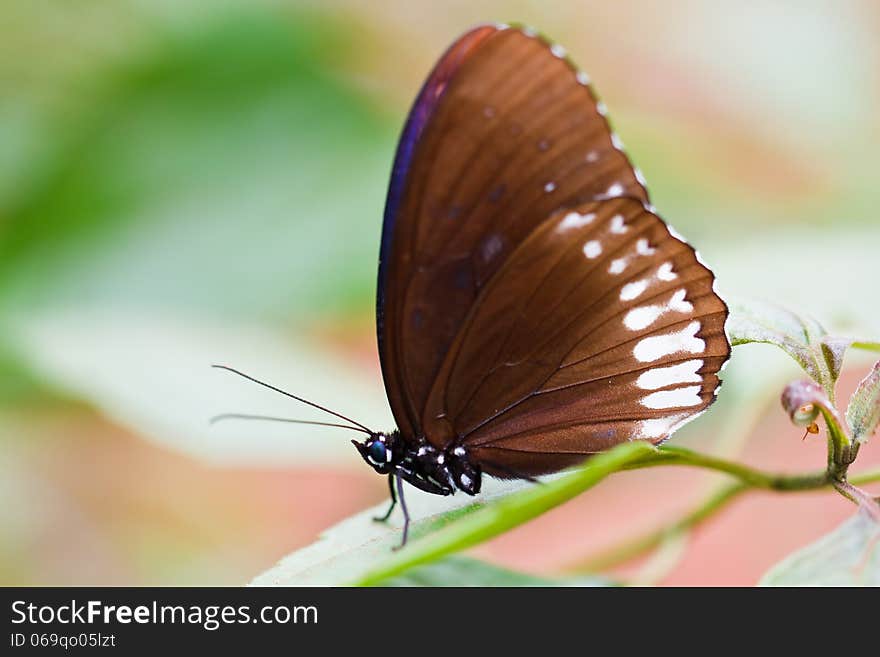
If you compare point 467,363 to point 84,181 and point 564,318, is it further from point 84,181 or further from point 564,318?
point 84,181

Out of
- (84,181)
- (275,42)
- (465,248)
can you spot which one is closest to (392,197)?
(465,248)

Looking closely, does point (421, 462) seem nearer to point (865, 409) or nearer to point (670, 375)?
point (670, 375)

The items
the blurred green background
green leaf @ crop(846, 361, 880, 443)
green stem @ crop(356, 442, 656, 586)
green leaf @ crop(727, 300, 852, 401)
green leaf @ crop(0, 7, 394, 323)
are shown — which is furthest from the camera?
green leaf @ crop(0, 7, 394, 323)

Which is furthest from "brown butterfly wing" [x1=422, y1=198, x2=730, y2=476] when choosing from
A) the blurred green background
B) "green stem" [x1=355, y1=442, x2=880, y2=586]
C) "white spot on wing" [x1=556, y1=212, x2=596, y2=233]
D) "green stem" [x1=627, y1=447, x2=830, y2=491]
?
the blurred green background

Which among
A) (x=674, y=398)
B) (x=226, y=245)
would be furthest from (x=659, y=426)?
(x=226, y=245)

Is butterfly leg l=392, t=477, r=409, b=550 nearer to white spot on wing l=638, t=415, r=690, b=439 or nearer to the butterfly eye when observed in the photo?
the butterfly eye

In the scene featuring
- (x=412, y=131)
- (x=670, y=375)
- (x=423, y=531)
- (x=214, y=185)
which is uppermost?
(x=214, y=185)

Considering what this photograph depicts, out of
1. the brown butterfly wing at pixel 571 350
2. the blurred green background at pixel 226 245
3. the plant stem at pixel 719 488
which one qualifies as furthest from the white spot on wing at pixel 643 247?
the blurred green background at pixel 226 245
